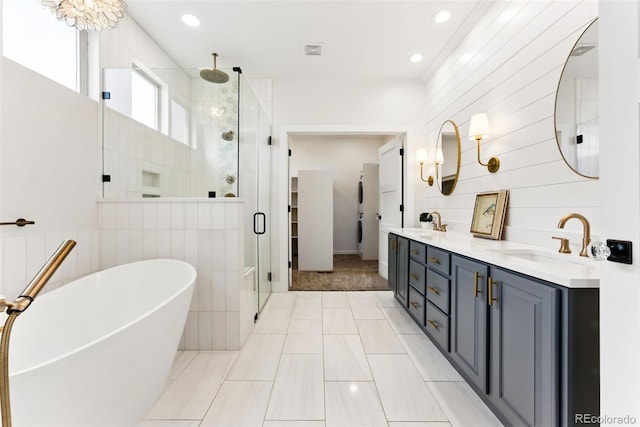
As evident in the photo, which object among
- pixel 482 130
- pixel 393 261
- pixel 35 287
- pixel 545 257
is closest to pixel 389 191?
pixel 393 261

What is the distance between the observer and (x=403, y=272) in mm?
2729

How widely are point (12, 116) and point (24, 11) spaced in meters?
0.71

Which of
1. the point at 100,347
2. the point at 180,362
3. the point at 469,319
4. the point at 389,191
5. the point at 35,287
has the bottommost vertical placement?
the point at 180,362

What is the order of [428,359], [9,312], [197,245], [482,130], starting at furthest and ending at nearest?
[482,130], [197,245], [428,359], [9,312]

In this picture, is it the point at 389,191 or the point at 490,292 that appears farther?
the point at 389,191

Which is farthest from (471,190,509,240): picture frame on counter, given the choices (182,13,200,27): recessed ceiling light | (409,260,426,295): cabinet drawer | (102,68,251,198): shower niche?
(182,13,200,27): recessed ceiling light

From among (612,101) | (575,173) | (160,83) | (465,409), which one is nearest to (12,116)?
(160,83)

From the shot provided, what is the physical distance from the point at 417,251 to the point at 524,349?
124 cm

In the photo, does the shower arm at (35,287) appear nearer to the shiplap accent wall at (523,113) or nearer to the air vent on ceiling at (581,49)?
the shiplap accent wall at (523,113)

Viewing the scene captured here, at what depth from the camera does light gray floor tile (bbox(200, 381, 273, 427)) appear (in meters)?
1.40

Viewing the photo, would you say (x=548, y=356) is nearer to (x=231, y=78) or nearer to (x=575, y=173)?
(x=575, y=173)

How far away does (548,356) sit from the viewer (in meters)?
1.01

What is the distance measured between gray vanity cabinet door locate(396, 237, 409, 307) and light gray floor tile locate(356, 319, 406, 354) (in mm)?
315

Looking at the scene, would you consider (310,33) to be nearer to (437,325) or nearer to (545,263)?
(545,263)
